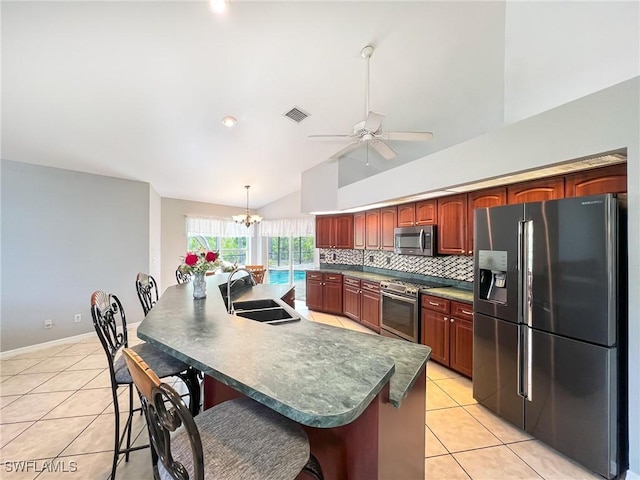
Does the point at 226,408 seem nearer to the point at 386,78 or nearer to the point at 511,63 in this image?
the point at 386,78

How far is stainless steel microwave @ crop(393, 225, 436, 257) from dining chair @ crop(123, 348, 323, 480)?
10.6ft

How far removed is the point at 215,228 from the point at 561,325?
687 cm

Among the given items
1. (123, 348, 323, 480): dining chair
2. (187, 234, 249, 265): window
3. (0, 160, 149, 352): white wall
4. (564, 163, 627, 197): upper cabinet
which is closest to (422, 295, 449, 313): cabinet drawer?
(564, 163, 627, 197): upper cabinet

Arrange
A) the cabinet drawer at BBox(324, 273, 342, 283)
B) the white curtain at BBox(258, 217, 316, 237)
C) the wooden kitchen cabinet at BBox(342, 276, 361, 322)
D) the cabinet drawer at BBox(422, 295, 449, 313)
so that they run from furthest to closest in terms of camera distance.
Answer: the white curtain at BBox(258, 217, 316, 237)
the cabinet drawer at BBox(324, 273, 342, 283)
the wooden kitchen cabinet at BBox(342, 276, 361, 322)
the cabinet drawer at BBox(422, 295, 449, 313)

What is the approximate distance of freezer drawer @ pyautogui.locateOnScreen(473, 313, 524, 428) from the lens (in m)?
2.24

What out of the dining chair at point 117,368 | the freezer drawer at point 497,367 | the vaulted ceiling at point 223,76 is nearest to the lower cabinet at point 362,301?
the freezer drawer at point 497,367

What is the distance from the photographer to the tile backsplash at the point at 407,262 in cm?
371

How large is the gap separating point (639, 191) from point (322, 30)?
256cm

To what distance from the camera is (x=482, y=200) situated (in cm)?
307

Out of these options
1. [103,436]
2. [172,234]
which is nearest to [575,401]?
[103,436]

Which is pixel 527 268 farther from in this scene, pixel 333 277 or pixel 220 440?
pixel 333 277

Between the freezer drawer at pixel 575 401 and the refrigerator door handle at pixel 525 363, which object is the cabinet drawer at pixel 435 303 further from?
the freezer drawer at pixel 575 401

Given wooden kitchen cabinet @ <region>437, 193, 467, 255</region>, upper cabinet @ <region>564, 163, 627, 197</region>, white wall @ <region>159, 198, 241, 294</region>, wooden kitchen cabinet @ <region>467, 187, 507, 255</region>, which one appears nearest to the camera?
upper cabinet @ <region>564, 163, 627, 197</region>

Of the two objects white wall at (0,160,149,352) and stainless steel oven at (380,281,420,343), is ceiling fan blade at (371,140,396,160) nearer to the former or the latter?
stainless steel oven at (380,281,420,343)
